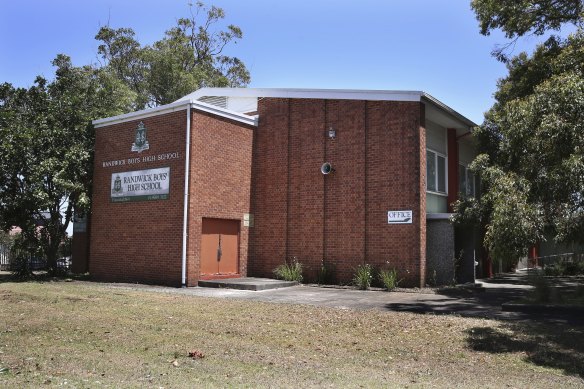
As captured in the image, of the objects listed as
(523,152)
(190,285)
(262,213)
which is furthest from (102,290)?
(523,152)

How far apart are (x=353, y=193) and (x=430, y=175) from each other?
319cm

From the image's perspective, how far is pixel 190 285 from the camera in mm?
16594

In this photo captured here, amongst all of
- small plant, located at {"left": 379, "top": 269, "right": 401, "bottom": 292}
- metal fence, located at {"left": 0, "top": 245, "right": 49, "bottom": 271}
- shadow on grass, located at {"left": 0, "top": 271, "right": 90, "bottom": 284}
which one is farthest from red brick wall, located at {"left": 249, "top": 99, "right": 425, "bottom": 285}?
metal fence, located at {"left": 0, "top": 245, "right": 49, "bottom": 271}

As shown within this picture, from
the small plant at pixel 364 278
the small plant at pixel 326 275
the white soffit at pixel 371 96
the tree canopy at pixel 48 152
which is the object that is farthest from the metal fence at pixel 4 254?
A: the small plant at pixel 364 278

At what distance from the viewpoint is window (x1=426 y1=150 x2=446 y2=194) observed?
Result: 1867cm

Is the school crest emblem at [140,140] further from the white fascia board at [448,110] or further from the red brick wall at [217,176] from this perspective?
the white fascia board at [448,110]

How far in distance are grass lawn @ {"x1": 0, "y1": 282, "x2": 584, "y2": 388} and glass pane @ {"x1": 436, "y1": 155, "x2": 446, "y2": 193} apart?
9.56m

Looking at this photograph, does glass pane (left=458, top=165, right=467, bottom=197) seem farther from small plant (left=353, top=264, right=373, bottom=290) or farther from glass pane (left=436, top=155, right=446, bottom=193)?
small plant (left=353, top=264, right=373, bottom=290)

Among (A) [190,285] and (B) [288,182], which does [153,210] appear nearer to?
(A) [190,285]

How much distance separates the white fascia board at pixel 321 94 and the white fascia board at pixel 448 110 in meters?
0.39

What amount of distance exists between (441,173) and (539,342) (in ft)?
39.4

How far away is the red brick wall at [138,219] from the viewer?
1695 cm

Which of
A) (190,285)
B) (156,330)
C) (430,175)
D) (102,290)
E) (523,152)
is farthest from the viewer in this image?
(430,175)

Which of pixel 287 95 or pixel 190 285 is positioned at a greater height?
pixel 287 95
